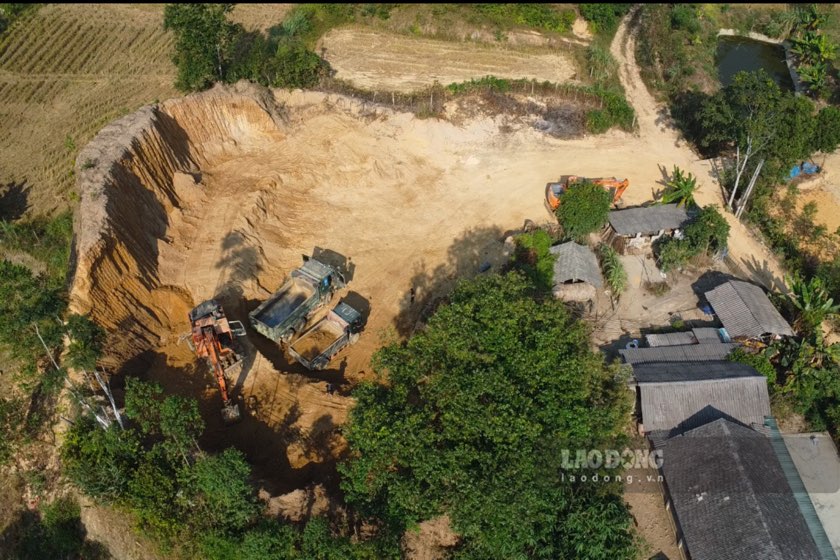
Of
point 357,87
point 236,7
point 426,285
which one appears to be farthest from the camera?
point 236,7

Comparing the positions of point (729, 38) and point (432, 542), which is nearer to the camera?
point (432, 542)

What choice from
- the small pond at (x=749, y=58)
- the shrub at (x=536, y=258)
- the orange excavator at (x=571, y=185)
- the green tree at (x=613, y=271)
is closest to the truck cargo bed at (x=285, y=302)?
the shrub at (x=536, y=258)

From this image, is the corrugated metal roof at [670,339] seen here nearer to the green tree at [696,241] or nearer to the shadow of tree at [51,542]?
the green tree at [696,241]

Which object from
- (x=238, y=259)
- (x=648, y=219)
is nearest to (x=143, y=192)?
(x=238, y=259)

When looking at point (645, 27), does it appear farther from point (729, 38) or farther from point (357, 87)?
point (357, 87)

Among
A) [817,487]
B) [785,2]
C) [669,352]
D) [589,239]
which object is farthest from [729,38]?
[817,487]

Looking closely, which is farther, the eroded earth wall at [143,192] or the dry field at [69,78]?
the dry field at [69,78]

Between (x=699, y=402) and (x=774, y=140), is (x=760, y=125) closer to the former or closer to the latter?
(x=774, y=140)
